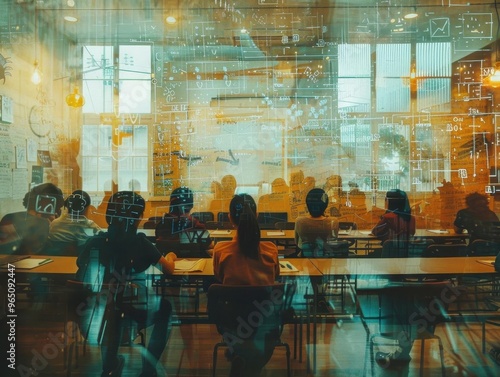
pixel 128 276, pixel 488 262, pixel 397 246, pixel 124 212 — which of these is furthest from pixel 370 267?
pixel 124 212

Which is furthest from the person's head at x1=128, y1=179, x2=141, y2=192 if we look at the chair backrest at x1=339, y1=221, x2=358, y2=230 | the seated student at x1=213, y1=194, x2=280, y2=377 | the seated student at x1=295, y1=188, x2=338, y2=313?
the chair backrest at x1=339, y1=221, x2=358, y2=230

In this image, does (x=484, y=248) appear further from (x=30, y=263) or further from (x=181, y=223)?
(x=30, y=263)

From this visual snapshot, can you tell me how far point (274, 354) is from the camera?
336cm

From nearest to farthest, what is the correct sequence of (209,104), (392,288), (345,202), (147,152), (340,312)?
(392,288), (340,312), (147,152), (209,104), (345,202)

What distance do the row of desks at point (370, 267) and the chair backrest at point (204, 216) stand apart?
1.98 meters

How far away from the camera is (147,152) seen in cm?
480

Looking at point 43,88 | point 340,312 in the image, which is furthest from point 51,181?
point 340,312

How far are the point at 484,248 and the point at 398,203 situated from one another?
1101mm

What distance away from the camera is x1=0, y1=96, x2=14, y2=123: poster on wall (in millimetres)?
3447

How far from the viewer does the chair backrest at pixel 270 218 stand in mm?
5441

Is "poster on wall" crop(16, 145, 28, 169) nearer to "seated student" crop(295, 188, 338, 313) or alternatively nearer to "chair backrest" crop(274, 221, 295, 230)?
"seated student" crop(295, 188, 338, 313)

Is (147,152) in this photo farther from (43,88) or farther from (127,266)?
(127,266)

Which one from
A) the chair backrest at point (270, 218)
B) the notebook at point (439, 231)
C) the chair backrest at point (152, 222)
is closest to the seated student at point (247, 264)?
the chair backrest at point (152, 222)

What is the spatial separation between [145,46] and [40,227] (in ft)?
7.89
